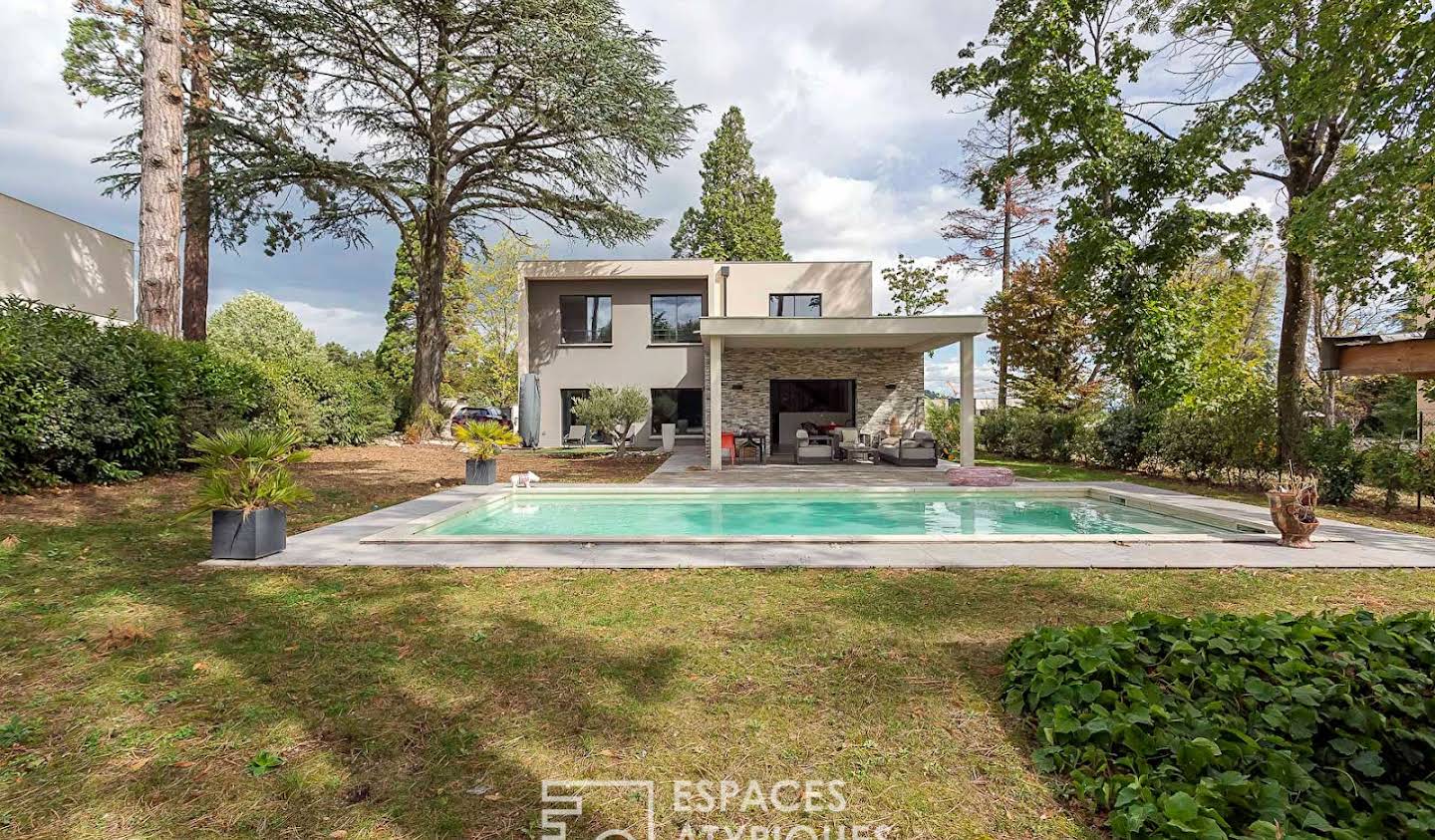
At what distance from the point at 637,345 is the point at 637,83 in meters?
7.92

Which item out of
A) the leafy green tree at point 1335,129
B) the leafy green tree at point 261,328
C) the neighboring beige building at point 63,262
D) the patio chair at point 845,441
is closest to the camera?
the leafy green tree at point 1335,129

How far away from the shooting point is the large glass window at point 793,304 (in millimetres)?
19953

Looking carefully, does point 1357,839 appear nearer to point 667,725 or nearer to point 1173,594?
point 667,725

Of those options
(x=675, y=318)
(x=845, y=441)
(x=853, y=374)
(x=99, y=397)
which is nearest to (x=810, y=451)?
(x=845, y=441)

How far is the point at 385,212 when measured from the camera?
18016 mm

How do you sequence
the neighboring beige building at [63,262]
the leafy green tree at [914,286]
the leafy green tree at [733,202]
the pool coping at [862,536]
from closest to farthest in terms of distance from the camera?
the pool coping at [862,536] → the neighboring beige building at [63,262] → the leafy green tree at [914,286] → the leafy green tree at [733,202]

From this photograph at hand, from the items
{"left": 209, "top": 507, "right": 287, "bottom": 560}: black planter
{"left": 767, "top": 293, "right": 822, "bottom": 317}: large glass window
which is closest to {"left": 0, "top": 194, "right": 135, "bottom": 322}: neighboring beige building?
{"left": 209, "top": 507, "right": 287, "bottom": 560}: black planter

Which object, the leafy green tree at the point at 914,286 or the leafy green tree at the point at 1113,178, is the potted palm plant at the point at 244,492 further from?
the leafy green tree at the point at 914,286

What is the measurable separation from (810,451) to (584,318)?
9622 millimetres

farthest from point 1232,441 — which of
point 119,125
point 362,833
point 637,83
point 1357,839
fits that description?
point 119,125

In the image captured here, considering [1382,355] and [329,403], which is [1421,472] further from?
[329,403]

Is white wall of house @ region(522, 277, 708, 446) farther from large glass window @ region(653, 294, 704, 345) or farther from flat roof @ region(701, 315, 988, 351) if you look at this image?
flat roof @ region(701, 315, 988, 351)

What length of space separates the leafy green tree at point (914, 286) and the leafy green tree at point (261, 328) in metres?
30.2

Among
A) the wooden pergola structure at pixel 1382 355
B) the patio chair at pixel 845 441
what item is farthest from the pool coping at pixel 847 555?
the patio chair at pixel 845 441
